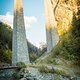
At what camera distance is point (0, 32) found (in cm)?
3309

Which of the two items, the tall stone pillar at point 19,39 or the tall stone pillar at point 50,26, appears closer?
the tall stone pillar at point 19,39

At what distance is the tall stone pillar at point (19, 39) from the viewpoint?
23422 mm

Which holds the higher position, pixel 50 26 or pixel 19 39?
pixel 50 26

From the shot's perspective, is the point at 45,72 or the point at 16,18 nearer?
the point at 45,72

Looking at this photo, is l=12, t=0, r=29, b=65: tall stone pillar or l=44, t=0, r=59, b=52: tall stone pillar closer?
l=12, t=0, r=29, b=65: tall stone pillar

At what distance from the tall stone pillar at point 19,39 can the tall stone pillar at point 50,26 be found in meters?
4.32

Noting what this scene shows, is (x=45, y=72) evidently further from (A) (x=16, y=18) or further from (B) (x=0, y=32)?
(B) (x=0, y=32)

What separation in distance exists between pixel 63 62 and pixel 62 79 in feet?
13.6

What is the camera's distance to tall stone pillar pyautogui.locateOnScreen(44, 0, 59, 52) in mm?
27516

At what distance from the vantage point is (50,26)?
93.4 feet

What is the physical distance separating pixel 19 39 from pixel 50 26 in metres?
5.91

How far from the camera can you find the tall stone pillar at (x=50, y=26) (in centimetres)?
2752

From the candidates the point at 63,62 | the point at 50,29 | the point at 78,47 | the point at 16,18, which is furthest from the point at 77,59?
the point at 50,29

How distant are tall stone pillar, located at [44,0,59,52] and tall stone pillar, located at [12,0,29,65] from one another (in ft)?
14.2
